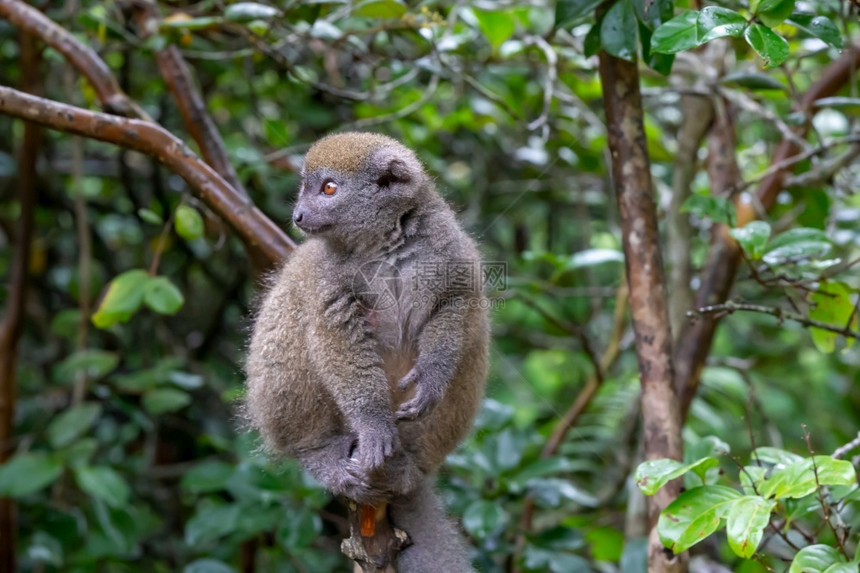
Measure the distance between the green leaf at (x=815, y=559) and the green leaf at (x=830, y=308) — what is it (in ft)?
3.86

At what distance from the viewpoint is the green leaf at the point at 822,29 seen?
260 cm

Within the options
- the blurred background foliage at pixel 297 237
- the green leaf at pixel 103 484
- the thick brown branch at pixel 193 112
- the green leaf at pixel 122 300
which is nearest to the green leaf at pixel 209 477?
the blurred background foliage at pixel 297 237

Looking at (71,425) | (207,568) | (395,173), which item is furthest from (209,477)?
(395,173)

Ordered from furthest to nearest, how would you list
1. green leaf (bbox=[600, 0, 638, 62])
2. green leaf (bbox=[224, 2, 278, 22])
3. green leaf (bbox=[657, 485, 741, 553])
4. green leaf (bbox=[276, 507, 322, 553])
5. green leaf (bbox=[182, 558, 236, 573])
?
1. green leaf (bbox=[182, 558, 236, 573])
2. green leaf (bbox=[276, 507, 322, 553])
3. green leaf (bbox=[224, 2, 278, 22])
4. green leaf (bbox=[600, 0, 638, 62])
5. green leaf (bbox=[657, 485, 741, 553])

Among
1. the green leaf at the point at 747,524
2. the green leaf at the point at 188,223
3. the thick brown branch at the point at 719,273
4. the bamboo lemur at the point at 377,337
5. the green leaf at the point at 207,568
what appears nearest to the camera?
the green leaf at the point at 747,524

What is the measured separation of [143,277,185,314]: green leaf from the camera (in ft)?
12.1

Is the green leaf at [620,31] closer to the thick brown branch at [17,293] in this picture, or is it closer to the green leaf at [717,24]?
the green leaf at [717,24]

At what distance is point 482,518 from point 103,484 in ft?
6.14

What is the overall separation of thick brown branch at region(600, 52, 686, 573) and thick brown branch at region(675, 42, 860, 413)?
1042 millimetres

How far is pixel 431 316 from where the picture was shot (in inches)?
124

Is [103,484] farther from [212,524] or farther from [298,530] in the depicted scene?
[298,530]

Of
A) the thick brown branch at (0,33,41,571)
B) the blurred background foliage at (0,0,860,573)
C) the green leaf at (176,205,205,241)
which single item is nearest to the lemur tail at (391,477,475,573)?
the blurred background foliage at (0,0,860,573)

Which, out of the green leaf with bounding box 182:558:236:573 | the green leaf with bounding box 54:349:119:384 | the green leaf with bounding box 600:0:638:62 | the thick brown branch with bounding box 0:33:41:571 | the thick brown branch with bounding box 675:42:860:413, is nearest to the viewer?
the green leaf with bounding box 600:0:638:62

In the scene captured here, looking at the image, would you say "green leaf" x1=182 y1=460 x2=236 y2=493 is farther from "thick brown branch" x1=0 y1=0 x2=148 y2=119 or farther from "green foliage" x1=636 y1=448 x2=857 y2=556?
"green foliage" x1=636 y1=448 x2=857 y2=556
